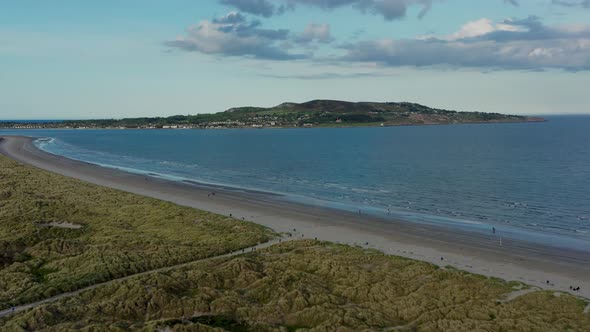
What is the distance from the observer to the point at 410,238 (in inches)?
2618

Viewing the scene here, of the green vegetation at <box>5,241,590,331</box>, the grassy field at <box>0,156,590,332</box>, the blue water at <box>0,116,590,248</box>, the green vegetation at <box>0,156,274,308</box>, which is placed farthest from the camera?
the blue water at <box>0,116,590,248</box>

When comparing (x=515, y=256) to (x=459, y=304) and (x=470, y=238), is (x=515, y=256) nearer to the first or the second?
(x=470, y=238)

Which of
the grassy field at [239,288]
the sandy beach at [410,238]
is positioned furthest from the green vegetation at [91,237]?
the sandy beach at [410,238]

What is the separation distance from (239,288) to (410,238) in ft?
98.0

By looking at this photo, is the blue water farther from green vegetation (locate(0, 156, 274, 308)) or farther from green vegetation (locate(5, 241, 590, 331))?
green vegetation (locate(0, 156, 274, 308))

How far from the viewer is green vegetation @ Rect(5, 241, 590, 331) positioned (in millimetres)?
37438

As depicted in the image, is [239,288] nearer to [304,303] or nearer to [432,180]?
[304,303]

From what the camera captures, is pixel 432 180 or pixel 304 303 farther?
pixel 432 180

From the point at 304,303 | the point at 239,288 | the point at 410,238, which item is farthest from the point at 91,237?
the point at 410,238

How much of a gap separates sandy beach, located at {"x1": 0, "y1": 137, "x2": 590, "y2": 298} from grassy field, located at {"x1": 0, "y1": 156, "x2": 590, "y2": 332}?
4699 mm

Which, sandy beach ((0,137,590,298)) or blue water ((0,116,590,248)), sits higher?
blue water ((0,116,590,248))

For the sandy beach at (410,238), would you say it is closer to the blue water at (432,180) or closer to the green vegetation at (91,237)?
the blue water at (432,180)

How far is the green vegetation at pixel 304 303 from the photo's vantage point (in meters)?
37.4

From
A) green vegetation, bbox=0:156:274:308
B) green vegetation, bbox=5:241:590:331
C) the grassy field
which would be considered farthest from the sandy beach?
green vegetation, bbox=0:156:274:308
